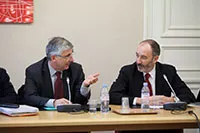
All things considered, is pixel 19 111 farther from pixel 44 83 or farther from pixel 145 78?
pixel 145 78

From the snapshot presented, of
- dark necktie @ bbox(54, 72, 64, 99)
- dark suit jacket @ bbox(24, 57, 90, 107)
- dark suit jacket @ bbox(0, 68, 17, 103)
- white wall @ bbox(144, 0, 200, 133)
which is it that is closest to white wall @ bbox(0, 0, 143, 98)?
white wall @ bbox(144, 0, 200, 133)

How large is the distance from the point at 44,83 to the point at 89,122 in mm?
927

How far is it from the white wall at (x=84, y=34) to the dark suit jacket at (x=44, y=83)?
2.33ft

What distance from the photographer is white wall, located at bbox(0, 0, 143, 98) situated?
12.3 feet

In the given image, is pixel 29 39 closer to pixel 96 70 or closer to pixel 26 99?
pixel 96 70

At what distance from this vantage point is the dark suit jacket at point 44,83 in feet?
9.46

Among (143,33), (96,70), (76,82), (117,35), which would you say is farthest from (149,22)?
(76,82)

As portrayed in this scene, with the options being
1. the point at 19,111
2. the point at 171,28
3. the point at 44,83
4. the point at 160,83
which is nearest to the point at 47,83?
the point at 44,83

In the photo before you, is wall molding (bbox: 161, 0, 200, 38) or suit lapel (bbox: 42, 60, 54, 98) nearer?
suit lapel (bbox: 42, 60, 54, 98)

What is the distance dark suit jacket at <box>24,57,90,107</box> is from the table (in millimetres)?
470

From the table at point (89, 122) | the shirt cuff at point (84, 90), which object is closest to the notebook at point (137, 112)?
the table at point (89, 122)

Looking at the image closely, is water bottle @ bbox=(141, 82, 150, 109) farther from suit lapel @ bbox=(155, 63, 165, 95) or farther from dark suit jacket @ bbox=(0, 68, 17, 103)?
dark suit jacket @ bbox=(0, 68, 17, 103)

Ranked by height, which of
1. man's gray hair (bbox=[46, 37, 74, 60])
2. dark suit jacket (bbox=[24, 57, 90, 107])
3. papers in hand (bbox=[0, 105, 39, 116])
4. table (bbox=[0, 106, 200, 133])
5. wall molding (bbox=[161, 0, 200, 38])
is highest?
wall molding (bbox=[161, 0, 200, 38])

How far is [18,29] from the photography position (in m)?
3.75
